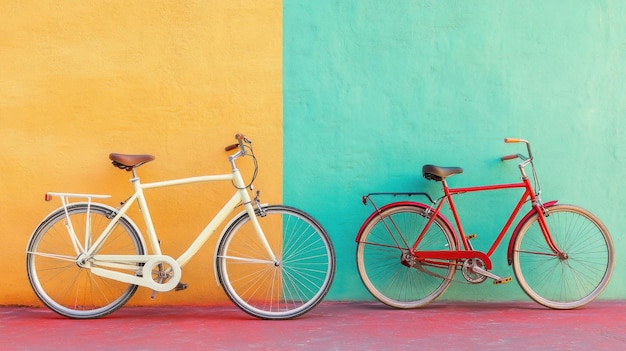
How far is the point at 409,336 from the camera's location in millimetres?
4316

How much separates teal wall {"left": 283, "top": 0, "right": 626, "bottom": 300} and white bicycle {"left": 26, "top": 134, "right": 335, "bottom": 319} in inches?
12.9

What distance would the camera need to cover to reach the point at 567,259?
534 centimetres

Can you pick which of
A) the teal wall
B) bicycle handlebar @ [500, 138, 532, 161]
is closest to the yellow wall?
the teal wall

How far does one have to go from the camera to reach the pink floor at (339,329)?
13.5 feet

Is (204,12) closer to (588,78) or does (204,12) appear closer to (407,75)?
(407,75)

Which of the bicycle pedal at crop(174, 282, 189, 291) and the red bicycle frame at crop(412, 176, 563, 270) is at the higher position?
the red bicycle frame at crop(412, 176, 563, 270)

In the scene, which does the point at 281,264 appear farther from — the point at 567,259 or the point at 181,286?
the point at 567,259

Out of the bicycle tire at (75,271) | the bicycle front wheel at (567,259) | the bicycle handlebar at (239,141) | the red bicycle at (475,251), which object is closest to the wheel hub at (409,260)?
the red bicycle at (475,251)

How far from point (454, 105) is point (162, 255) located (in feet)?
8.68

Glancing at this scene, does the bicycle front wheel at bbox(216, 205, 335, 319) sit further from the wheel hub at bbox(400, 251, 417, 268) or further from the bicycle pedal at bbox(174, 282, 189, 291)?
the wheel hub at bbox(400, 251, 417, 268)

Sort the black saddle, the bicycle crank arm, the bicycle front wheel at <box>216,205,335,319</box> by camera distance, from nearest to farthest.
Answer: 1. the bicycle crank arm
2. the black saddle
3. the bicycle front wheel at <box>216,205,335,319</box>

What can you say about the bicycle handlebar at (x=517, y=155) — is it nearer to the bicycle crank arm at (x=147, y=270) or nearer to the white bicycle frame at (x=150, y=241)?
the white bicycle frame at (x=150, y=241)

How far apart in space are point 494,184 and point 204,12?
279 centimetres

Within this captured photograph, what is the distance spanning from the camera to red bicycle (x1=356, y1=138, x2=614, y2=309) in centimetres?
511
